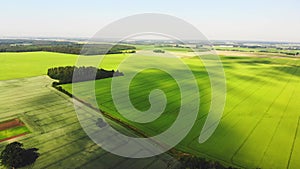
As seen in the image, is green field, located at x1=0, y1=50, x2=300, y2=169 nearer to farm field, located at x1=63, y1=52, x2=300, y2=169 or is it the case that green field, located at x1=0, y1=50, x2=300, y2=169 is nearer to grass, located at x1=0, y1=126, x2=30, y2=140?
farm field, located at x1=63, y1=52, x2=300, y2=169

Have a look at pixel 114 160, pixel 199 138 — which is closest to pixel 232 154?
pixel 199 138

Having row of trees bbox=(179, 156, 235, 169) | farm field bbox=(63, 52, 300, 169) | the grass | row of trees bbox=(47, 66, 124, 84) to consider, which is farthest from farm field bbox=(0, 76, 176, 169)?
row of trees bbox=(47, 66, 124, 84)

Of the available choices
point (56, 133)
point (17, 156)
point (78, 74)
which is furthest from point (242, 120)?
point (78, 74)

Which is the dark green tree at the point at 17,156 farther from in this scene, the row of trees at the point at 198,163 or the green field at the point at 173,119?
the row of trees at the point at 198,163

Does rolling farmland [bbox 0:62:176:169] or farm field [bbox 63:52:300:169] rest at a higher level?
farm field [bbox 63:52:300:169]

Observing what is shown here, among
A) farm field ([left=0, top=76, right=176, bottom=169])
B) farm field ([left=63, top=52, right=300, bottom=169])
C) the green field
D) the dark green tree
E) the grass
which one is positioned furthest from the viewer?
the grass

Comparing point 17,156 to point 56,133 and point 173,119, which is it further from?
point 173,119
